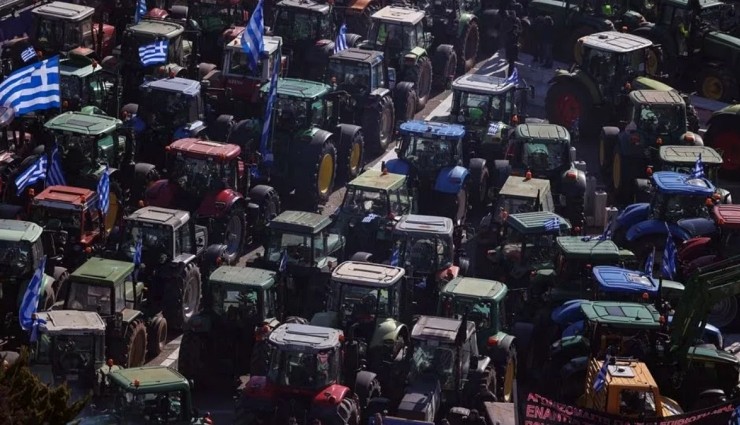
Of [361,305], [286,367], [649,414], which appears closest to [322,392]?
[286,367]

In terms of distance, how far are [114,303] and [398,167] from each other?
810 cm

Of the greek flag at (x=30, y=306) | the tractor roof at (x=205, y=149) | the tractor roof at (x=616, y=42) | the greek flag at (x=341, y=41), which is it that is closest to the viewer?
the greek flag at (x=30, y=306)

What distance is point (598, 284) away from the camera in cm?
2839

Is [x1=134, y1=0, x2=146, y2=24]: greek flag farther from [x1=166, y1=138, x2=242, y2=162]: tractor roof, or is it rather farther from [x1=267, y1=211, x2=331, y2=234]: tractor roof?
[x1=267, y1=211, x2=331, y2=234]: tractor roof

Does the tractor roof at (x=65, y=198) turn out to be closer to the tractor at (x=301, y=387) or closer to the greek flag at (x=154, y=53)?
the tractor at (x=301, y=387)

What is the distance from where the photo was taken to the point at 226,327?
28.2 m

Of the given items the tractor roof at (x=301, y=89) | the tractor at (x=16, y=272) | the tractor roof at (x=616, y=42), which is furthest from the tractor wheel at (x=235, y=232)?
the tractor roof at (x=616, y=42)

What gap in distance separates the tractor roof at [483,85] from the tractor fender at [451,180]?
3.12m

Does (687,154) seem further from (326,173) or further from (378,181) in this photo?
(326,173)

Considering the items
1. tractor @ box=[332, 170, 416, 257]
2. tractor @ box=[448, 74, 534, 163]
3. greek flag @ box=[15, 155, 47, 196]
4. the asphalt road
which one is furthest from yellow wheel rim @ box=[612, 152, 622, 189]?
greek flag @ box=[15, 155, 47, 196]

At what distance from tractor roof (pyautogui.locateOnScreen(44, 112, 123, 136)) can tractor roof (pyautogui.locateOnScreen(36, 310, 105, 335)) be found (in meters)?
7.19

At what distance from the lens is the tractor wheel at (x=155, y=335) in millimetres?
29312

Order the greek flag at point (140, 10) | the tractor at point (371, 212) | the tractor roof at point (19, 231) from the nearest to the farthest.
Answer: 1. the tractor roof at point (19, 231)
2. the tractor at point (371, 212)
3. the greek flag at point (140, 10)

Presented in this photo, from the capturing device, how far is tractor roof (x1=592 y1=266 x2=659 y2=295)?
92.5 ft
